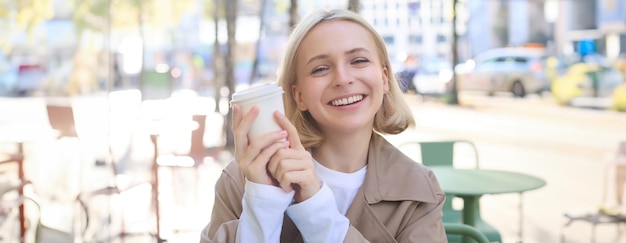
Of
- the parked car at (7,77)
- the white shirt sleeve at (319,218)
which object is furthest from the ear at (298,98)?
the parked car at (7,77)

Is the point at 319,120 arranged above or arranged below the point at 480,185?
above

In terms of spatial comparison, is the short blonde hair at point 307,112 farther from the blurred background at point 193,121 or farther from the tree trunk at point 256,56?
the tree trunk at point 256,56

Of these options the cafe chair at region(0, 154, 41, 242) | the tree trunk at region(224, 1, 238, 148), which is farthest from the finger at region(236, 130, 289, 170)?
the tree trunk at region(224, 1, 238, 148)

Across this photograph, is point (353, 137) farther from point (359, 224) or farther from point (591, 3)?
point (591, 3)

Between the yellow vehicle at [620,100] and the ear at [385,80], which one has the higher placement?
the ear at [385,80]

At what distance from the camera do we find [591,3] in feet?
129

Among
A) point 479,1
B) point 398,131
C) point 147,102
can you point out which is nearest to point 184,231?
point 398,131

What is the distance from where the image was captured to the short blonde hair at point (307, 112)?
5.01 feet

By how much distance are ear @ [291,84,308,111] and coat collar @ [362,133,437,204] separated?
6.3 inches

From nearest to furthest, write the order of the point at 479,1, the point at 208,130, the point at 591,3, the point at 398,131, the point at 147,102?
1. the point at 398,131
2. the point at 208,130
3. the point at 147,102
4. the point at 591,3
5. the point at 479,1

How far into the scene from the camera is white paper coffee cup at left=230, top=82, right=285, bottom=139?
122 centimetres

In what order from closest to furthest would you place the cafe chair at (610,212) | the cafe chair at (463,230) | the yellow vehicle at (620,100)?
the cafe chair at (463,230), the cafe chair at (610,212), the yellow vehicle at (620,100)

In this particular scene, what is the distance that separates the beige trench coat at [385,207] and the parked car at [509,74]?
18.4 meters

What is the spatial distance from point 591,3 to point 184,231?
123ft
